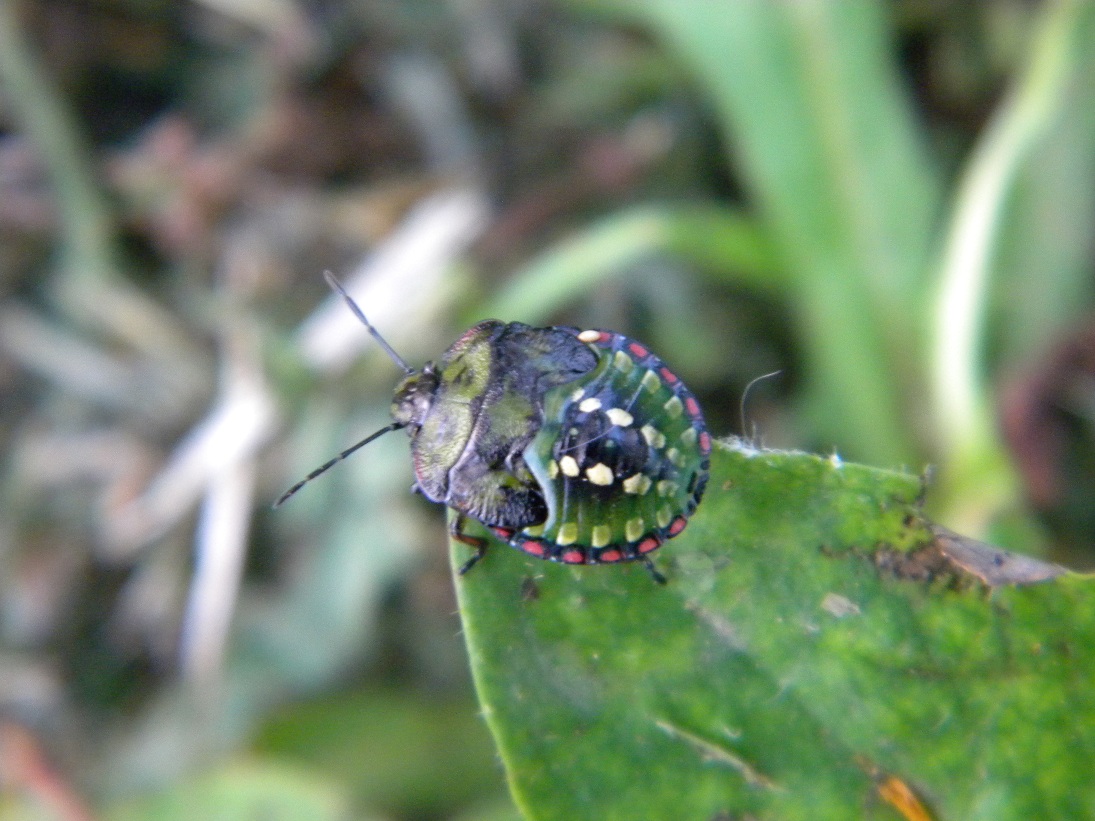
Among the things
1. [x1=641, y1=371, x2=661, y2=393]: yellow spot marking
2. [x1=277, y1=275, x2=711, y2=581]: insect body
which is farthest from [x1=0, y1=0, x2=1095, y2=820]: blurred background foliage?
[x1=641, y1=371, x2=661, y2=393]: yellow spot marking

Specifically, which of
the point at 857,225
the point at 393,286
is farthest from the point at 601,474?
the point at 857,225

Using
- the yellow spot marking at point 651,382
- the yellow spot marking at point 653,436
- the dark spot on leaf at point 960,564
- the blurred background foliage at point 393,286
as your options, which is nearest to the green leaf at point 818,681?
the dark spot on leaf at point 960,564

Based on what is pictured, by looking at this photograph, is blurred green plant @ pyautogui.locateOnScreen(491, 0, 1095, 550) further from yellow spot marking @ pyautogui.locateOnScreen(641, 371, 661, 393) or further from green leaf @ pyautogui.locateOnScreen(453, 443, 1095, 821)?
green leaf @ pyautogui.locateOnScreen(453, 443, 1095, 821)

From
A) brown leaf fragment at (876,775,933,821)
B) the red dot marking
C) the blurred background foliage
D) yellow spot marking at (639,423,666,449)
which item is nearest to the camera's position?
brown leaf fragment at (876,775,933,821)

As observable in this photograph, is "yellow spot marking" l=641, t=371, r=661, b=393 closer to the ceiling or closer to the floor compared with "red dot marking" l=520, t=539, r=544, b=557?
closer to the floor

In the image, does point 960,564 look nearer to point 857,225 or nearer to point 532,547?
point 532,547

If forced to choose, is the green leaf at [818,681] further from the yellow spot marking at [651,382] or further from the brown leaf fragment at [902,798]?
the yellow spot marking at [651,382]
